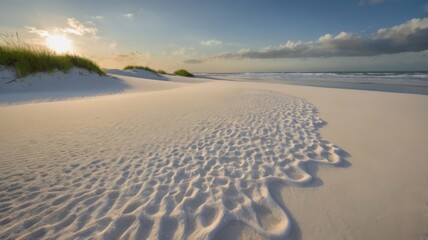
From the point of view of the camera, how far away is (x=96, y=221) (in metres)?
1.52

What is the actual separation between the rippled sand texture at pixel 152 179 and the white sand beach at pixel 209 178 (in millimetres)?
12

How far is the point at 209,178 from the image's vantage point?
2143mm

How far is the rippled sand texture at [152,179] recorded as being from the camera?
1510 millimetres

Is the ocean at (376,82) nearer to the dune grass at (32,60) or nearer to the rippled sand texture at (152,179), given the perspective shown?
the rippled sand texture at (152,179)

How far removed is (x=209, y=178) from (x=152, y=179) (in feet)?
2.11

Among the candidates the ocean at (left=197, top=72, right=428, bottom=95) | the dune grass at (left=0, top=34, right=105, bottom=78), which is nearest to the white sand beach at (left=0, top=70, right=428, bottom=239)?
the dune grass at (left=0, top=34, right=105, bottom=78)

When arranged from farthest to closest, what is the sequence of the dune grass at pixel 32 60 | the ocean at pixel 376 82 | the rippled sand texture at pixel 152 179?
the ocean at pixel 376 82, the dune grass at pixel 32 60, the rippled sand texture at pixel 152 179

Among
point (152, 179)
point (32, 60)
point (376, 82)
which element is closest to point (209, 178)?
point (152, 179)

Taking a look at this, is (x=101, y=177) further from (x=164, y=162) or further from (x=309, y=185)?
(x=309, y=185)

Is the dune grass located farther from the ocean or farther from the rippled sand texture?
the ocean

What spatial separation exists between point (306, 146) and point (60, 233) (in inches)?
123

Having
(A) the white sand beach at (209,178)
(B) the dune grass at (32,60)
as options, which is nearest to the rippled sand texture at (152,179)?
(A) the white sand beach at (209,178)

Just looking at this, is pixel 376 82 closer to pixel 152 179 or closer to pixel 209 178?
pixel 209 178

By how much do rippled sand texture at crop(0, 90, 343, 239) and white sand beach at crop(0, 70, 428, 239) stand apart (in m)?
0.01
